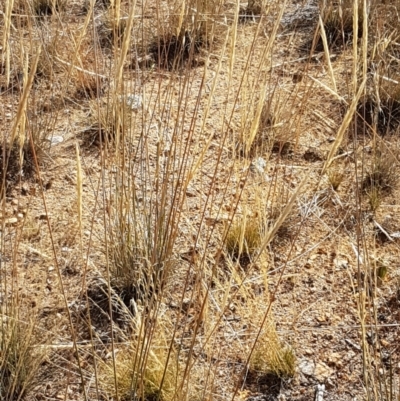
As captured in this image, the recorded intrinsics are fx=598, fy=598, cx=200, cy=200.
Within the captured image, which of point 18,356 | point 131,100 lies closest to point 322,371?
point 18,356

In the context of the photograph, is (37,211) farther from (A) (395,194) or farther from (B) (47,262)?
(A) (395,194)

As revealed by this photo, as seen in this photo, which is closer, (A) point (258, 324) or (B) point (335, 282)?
(A) point (258, 324)

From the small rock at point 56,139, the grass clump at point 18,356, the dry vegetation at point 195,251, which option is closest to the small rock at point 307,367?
the dry vegetation at point 195,251

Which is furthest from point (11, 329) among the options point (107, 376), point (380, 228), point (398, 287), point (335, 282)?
point (380, 228)

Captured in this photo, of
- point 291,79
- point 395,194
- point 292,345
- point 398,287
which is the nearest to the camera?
point 292,345

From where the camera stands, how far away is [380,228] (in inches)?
71.7

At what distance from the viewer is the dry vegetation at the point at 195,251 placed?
118cm

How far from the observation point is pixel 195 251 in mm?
1341

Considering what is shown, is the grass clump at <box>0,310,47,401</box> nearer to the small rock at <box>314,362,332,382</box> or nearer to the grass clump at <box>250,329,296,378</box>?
the grass clump at <box>250,329,296,378</box>

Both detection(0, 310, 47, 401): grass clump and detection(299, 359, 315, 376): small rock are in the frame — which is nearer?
detection(0, 310, 47, 401): grass clump

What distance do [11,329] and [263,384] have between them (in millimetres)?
585

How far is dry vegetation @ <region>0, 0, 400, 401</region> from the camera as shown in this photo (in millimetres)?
1185

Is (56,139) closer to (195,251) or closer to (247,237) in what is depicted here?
(247,237)

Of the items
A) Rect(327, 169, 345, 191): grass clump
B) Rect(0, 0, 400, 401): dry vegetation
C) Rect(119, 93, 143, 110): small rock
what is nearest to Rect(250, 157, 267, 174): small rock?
Rect(0, 0, 400, 401): dry vegetation
